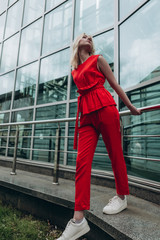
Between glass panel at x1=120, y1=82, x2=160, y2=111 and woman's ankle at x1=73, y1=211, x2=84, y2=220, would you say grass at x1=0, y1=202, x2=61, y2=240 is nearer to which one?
woman's ankle at x1=73, y1=211, x2=84, y2=220

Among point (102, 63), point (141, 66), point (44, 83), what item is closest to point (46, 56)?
point (44, 83)

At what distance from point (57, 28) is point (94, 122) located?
5.18 m

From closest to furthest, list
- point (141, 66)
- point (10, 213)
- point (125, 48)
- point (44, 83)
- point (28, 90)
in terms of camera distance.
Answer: point (10, 213)
point (141, 66)
point (125, 48)
point (44, 83)
point (28, 90)

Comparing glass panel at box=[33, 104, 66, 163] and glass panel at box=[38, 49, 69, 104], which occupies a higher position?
glass panel at box=[38, 49, 69, 104]

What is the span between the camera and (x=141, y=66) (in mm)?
3363

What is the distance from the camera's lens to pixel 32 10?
6.96m

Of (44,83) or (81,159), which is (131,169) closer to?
(81,159)

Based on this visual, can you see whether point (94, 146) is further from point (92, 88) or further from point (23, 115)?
point (23, 115)

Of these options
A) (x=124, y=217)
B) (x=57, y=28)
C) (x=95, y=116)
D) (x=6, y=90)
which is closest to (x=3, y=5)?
(x=6, y=90)

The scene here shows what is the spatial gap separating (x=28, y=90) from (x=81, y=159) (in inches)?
203

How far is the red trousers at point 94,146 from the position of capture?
149 cm

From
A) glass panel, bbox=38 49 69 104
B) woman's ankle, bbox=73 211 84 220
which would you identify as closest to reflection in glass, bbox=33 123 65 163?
glass panel, bbox=38 49 69 104

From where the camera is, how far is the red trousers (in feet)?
4.90

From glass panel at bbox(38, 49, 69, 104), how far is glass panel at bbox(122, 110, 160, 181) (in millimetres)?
2298
